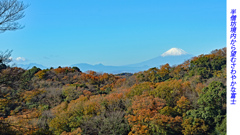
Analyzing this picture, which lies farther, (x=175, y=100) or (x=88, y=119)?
(x=175, y=100)

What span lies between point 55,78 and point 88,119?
55.0ft

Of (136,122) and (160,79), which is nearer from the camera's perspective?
(136,122)

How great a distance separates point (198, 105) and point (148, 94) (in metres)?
4.00

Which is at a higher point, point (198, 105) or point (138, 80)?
point (138, 80)

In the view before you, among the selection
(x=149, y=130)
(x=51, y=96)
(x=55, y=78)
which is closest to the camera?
(x=149, y=130)

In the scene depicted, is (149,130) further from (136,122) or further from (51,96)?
(51,96)

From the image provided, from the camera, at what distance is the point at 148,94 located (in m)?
18.2

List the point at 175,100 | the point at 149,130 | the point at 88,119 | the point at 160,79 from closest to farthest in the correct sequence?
the point at 149,130 < the point at 88,119 < the point at 175,100 < the point at 160,79

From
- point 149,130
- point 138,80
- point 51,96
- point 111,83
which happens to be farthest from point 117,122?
point 111,83

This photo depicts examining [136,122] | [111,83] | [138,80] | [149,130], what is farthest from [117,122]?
[111,83]

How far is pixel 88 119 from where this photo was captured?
1534 centimetres
